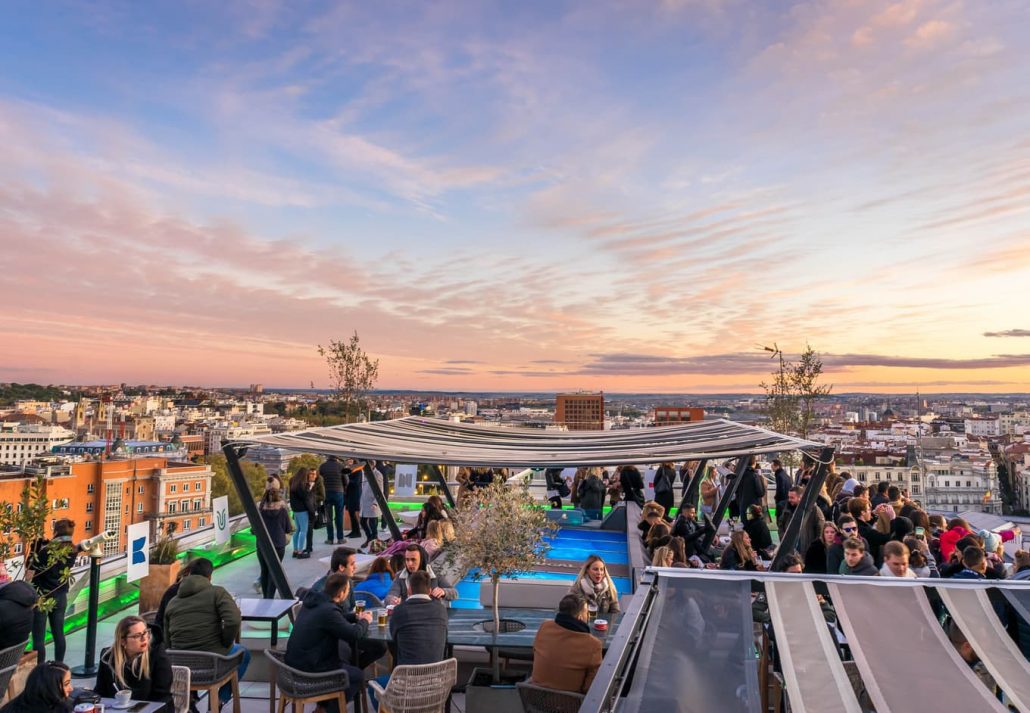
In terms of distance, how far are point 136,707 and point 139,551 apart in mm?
2312

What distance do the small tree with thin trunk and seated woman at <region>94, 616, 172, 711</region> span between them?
15524mm

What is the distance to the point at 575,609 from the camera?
4105 millimetres

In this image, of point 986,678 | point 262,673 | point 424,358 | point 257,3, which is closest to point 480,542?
point 262,673

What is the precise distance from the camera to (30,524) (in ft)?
15.2

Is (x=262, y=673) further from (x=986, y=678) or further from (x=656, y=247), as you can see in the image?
(x=656, y=247)

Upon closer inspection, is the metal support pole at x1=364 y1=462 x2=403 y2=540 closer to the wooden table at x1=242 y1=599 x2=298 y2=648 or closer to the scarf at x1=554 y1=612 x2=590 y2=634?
the wooden table at x1=242 y1=599 x2=298 y2=648

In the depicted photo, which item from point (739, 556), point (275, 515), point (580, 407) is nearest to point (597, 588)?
point (739, 556)

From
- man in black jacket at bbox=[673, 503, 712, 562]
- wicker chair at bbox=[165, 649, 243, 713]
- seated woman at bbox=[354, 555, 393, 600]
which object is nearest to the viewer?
wicker chair at bbox=[165, 649, 243, 713]

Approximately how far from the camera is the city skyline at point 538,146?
1237cm

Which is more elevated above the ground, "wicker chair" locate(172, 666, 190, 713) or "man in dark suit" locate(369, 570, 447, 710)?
"man in dark suit" locate(369, 570, 447, 710)

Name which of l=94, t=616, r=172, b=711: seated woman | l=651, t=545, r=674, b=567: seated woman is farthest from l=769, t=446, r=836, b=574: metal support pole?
l=94, t=616, r=172, b=711: seated woman

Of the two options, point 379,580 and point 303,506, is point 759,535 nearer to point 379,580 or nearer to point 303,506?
point 379,580

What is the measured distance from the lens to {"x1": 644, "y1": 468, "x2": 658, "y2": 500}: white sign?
524 inches

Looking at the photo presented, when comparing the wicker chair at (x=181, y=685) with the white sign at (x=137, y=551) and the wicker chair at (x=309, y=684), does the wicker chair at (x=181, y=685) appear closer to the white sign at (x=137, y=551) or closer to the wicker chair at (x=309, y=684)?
the wicker chair at (x=309, y=684)
